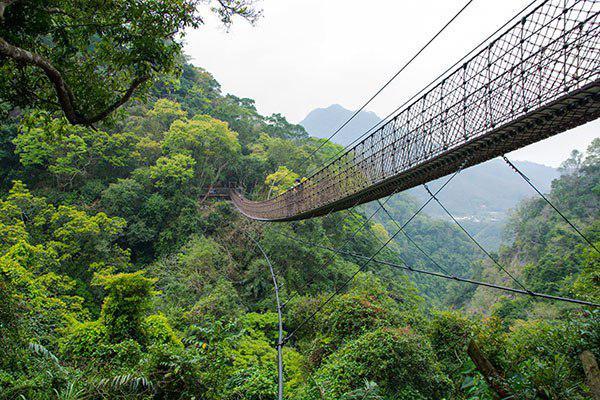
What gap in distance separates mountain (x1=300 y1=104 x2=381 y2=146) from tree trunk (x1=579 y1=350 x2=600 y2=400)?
7709cm

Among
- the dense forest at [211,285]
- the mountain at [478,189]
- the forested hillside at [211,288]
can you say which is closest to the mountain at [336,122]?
the mountain at [478,189]

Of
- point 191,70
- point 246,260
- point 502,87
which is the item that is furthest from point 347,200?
point 191,70

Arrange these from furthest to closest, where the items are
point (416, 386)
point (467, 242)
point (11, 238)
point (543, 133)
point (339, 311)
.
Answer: point (467, 242), point (11, 238), point (339, 311), point (416, 386), point (543, 133)

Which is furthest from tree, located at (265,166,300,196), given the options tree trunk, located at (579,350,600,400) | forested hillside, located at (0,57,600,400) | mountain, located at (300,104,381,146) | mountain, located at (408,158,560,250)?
mountain, located at (300,104,381,146)

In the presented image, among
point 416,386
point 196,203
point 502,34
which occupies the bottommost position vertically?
point 416,386

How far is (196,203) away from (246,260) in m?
3.04

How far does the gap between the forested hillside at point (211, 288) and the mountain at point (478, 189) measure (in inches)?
1223

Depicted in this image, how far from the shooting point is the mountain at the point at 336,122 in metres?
80.2

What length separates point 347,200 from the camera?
153 inches

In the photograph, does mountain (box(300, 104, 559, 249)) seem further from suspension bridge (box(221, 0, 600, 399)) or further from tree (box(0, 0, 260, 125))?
tree (box(0, 0, 260, 125))

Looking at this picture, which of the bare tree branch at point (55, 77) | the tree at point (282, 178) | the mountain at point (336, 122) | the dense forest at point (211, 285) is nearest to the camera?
the bare tree branch at point (55, 77)

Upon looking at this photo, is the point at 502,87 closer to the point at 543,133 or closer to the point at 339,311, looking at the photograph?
the point at 543,133

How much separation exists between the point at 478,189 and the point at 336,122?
40.3 meters

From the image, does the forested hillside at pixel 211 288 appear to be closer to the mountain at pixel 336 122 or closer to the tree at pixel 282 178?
the tree at pixel 282 178
